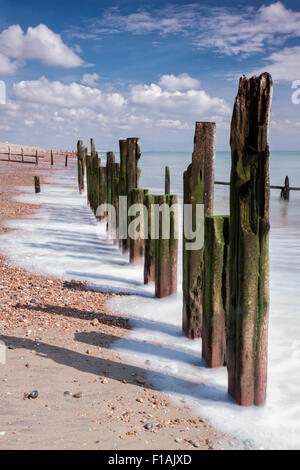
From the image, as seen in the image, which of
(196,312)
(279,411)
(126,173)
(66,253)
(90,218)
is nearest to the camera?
(279,411)

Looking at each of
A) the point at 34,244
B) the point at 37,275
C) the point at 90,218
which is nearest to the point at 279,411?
the point at 37,275

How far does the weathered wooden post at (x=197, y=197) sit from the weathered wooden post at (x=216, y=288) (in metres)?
0.62

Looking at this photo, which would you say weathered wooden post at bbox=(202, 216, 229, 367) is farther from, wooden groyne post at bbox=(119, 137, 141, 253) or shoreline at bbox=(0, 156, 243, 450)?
wooden groyne post at bbox=(119, 137, 141, 253)

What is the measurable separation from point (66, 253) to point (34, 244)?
94 cm

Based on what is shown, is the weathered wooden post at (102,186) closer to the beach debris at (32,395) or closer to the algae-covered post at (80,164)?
the beach debris at (32,395)

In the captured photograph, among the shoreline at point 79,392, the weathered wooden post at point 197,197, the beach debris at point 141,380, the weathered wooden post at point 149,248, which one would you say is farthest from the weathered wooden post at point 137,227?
the beach debris at point 141,380

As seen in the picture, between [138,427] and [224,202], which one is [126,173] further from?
[224,202]

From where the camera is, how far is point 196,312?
4285 mm

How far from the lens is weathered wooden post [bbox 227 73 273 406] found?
2768mm

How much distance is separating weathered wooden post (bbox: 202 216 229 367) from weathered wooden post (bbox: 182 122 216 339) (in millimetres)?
620

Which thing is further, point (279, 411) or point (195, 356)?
point (195, 356)

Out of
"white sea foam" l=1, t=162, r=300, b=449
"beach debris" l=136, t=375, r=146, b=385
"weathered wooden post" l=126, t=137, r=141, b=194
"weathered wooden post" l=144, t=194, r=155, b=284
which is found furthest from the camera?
"weathered wooden post" l=126, t=137, r=141, b=194

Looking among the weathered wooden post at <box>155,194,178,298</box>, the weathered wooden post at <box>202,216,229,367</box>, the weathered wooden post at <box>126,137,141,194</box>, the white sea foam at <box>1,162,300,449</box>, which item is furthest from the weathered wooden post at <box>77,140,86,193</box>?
the weathered wooden post at <box>202,216,229,367</box>

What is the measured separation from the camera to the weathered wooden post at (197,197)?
406cm
